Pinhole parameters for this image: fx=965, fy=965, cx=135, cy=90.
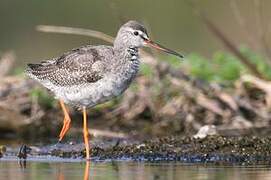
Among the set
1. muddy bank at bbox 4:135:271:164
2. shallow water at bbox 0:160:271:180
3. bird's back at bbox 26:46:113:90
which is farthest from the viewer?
bird's back at bbox 26:46:113:90

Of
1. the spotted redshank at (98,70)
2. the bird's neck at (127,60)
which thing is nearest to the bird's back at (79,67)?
the spotted redshank at (98,70)

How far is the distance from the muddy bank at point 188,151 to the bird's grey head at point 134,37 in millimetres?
1278

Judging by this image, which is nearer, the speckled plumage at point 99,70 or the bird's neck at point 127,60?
the speckled plumage at point 99,70

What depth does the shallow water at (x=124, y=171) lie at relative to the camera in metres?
10.3

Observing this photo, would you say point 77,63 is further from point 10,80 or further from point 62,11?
point 62,11

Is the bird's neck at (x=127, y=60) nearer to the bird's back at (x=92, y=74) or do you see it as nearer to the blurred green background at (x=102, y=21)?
the bird's back at (x=92, y=74)

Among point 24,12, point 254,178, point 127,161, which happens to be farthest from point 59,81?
point 24,12

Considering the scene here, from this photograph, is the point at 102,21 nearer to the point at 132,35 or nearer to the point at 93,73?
the point at 132,35

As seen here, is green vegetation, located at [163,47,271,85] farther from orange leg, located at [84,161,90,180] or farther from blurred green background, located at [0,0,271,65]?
blurred green background, located at [0,0,271,65]

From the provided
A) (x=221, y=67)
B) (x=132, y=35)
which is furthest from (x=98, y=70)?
(x=221, y=67)

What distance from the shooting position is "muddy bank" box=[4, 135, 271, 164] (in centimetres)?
1168

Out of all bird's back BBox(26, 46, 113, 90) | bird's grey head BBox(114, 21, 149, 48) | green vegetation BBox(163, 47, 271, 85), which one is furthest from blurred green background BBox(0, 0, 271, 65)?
bird's grey head BBox(114, 21, 149, 48)

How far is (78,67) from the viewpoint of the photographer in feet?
41.5

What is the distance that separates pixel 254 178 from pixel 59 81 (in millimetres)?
3840
